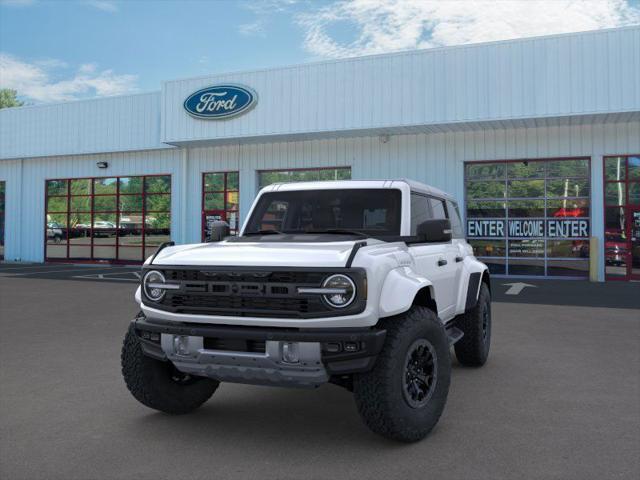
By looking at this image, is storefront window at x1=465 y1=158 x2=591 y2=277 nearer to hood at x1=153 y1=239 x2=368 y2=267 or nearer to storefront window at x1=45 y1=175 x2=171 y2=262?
storefront window at x1=45 y1=175 x2=171 y2=262

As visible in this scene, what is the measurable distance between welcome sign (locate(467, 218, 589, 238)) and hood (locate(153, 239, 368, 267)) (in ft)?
50.2

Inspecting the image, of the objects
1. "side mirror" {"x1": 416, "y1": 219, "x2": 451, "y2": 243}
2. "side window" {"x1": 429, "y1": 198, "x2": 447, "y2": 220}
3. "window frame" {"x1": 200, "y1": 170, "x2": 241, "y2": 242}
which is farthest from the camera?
"window frame" {"x1": 200, "y1": 170, "x2": 241, "y2": 242}

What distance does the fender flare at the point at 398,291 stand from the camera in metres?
3.79

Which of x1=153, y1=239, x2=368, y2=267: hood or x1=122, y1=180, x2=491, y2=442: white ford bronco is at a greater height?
x1=153, y1=239, x2=368, y2=267: hood

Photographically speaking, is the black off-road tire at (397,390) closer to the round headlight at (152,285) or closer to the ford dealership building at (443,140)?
the round headlight at (152,285)

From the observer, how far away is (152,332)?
13.4ft

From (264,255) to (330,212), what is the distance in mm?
1385

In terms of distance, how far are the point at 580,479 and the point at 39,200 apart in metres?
27.0

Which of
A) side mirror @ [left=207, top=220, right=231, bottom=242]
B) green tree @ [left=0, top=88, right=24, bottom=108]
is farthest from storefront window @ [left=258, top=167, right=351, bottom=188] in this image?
green tree @ [left=0, top=88, right=24, bottom=108]

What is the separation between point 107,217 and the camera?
82.5 ft

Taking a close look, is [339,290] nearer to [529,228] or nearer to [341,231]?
[341,231]

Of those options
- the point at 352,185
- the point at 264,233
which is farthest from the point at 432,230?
the point at 264,233

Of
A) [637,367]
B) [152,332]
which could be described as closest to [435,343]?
[152,332]

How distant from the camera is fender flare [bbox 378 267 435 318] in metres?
3.79
